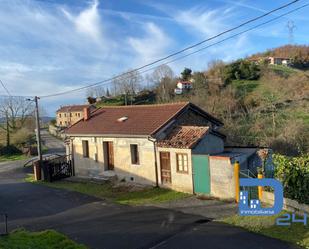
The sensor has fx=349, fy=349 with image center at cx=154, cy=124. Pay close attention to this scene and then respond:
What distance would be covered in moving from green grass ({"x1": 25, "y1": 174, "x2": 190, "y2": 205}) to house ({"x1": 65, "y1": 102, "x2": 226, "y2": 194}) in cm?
69

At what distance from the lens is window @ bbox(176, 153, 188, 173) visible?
1694 cm

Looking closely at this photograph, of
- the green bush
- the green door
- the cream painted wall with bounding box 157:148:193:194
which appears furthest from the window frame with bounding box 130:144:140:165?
the green bush

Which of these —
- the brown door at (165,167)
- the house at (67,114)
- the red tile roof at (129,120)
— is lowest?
the brown door at (165,167)

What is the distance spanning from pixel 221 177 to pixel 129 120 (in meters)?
8.83

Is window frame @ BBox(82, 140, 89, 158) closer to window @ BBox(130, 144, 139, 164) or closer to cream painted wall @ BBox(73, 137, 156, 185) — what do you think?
cream painted wall @ BBox(73, 137, 156, 185)

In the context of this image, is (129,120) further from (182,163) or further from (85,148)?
(182,163)

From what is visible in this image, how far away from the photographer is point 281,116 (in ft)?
113

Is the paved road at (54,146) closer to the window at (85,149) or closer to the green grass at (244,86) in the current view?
the window at (85,149)

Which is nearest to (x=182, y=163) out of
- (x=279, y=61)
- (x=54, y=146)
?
(x=54, y=146)

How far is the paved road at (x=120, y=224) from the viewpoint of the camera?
34.1ft

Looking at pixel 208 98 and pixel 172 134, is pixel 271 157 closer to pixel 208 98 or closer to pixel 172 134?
pixel 172 134

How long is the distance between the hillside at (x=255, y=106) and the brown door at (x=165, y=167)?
11.3m

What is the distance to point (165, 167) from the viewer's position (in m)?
18.2

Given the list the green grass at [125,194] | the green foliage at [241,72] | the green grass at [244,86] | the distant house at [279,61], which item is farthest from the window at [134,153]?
the distant house at [279,61]
